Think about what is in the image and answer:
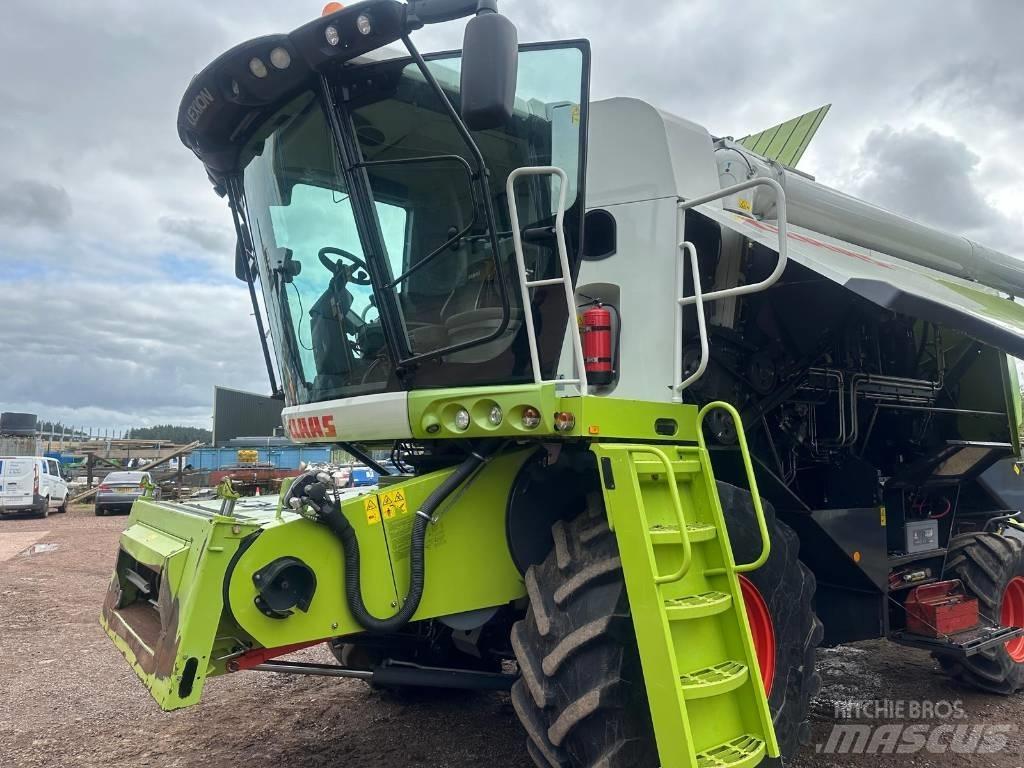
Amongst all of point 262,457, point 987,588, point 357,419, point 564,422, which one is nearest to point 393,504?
point 357,419

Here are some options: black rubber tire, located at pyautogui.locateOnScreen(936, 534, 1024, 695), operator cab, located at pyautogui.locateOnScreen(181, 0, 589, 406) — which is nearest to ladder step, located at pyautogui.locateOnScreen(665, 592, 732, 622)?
operator cab, located at pyautogui.locateOnScreen(181, 0, 589, 406)

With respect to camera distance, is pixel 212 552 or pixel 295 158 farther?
pixel 295 158

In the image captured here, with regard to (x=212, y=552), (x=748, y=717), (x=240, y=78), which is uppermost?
(x=240, y=78)

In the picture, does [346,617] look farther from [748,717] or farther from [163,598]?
[748,717]

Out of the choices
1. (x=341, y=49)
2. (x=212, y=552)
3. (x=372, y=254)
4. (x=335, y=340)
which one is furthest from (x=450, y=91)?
(x=212, y=552)

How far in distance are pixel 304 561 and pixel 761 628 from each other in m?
1.90

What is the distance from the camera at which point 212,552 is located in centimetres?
265

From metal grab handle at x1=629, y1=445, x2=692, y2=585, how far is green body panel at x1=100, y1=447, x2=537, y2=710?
578 millimetres

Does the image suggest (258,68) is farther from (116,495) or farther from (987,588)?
(116,495)

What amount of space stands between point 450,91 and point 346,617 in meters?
2.17

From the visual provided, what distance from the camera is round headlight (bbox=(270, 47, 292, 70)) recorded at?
299cm

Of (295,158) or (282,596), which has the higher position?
(295,158)

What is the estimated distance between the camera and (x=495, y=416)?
2.87m

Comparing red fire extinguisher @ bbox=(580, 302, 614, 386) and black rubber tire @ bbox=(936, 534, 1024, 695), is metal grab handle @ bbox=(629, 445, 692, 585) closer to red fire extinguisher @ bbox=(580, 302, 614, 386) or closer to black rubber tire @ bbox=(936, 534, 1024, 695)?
red fire extinguisher @ bbox=(580, 302, 614, 386)
